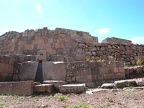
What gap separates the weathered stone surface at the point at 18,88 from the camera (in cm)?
591

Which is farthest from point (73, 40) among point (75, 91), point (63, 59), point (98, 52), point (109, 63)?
point (75, 91)

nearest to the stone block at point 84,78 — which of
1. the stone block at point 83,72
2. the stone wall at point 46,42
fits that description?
the stone block at point 83,72

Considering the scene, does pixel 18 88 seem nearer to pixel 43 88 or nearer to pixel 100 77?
pixel 43 88

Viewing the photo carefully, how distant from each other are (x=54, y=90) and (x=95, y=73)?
6.31ft

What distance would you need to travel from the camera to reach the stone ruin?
7.17m

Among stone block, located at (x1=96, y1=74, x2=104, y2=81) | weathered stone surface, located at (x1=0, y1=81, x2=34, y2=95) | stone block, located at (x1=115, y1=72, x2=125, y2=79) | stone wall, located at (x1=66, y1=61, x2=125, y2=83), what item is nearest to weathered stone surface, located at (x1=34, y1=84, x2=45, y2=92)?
weathered stone surface, located at (x1=0, y1=81, x2=34, y2=95)

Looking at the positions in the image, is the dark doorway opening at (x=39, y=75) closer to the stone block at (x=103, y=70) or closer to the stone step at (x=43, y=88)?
the stone step at (x=43, y=88)

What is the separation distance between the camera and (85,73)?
7.23 metres

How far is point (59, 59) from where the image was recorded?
8.39 m

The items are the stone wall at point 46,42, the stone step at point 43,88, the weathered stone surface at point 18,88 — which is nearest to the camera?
the weathered stone surface at point 18,88

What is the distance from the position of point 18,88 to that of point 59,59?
2.85 metres

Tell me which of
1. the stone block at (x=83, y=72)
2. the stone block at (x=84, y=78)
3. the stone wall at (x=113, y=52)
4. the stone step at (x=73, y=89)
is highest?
the stone wall at (x=113, y=52)

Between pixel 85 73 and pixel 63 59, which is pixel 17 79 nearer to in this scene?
pixel 63 59

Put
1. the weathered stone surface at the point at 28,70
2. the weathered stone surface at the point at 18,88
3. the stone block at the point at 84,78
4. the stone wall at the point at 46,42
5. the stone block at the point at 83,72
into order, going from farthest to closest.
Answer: the stone wall at the point at 46,42
the weathered stone surface at the point at 28,70
the stone block at the point at 83,72
the stone block at the point at 84,78
the weathered stone surface at the point at 18,88
